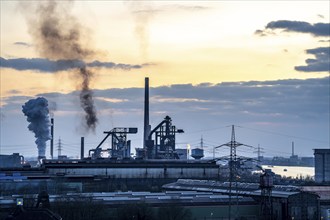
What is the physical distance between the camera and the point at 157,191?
94.9 m

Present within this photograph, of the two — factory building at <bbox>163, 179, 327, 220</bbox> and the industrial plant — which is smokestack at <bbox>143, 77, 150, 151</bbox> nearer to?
the industrial plant

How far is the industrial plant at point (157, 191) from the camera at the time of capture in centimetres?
6203

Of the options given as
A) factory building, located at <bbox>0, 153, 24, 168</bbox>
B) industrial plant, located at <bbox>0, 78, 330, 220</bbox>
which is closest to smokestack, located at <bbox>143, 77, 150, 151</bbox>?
industrial plant, located at <bbox>0, 78, 330, 220</bbox>

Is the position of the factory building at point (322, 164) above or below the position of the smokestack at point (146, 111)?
below

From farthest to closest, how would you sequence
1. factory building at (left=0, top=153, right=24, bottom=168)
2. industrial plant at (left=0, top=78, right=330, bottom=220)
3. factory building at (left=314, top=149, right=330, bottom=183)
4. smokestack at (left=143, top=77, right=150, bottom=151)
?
factory building at (left=0, top=153, right=24, bottom=168) < smokestack at (left=143, top=77, right=150, bottom=151) < factory building at (left=314, top=149, right=330, bottom=183) < industrial plant at (left=0, top=78, right=330, bottom=220)

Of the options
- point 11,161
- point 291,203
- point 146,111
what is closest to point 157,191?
point 291,203

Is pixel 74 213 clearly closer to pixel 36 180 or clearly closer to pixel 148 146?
pixel 36 180

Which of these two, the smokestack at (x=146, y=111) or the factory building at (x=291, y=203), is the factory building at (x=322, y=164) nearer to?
the smokestack at (x=146, y=111)

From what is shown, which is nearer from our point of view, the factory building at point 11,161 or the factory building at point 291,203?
the factory building at point 291,203

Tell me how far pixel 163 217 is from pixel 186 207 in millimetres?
3875

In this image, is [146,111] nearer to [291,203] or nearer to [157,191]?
[157,191]

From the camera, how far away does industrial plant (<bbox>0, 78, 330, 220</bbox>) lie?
62031 millimetres

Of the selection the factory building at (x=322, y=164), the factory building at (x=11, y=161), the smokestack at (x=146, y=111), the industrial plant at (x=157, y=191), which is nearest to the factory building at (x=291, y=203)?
the industrial plant at (x=157, y=191)

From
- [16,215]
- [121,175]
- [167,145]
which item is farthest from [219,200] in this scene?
[167,145]
